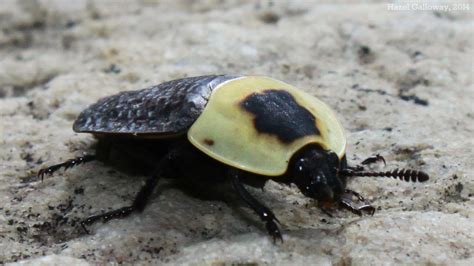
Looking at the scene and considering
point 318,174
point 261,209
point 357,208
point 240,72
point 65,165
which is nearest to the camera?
point 318,174

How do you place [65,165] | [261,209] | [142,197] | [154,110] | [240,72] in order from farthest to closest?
[240,72] → [65,165] → [154,110] → [142,197] → [261,209]

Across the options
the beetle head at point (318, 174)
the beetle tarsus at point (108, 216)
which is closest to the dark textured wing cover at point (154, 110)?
the beetle tarsus at point (108, 216)

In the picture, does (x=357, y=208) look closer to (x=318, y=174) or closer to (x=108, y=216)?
(x=318, y=174)

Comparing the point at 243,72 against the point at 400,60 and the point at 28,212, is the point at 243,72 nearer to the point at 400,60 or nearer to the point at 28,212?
the point at 400,60

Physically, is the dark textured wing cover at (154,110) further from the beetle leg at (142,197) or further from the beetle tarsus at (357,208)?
the beetle tarsus at (357,208)

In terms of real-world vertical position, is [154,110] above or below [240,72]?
above

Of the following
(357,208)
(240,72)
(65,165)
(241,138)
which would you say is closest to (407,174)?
(357,208)
